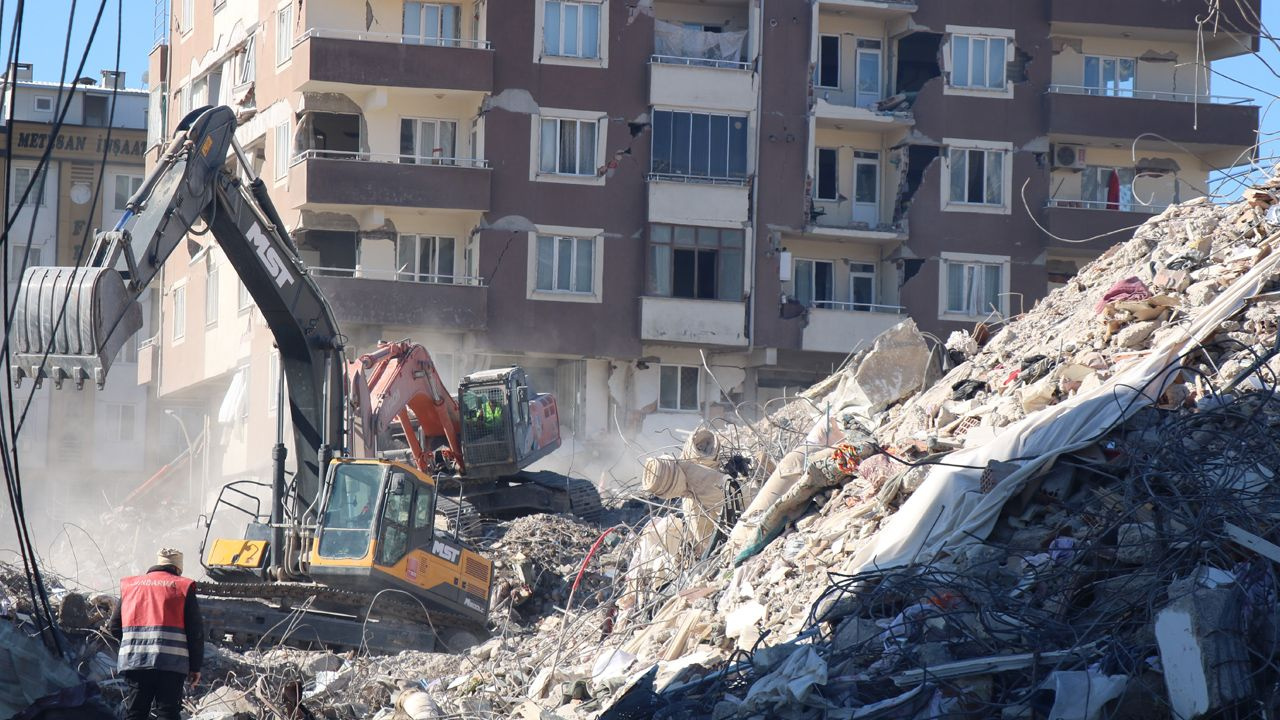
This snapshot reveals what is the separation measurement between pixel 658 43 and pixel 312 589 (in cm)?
2045

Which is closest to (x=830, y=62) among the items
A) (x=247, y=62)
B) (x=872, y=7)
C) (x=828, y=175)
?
(x=872, y=7)

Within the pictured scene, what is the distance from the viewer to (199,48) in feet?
127

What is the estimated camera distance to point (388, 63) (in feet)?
105

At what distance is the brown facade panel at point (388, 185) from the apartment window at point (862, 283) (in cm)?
881

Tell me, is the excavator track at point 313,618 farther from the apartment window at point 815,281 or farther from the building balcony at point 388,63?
the apartment window at point 815,281

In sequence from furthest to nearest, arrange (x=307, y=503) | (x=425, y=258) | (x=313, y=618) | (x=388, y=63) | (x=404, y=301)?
1. (x=425, y=258)
2. (x=388, y=63)
3. (x=404, y=301)
4. (x=307, y=503)
5. (x=313, y=618)

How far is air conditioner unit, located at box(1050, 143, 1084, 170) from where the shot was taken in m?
36.7

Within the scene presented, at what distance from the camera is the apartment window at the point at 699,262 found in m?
33.7

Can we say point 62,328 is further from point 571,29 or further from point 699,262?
point 571,29

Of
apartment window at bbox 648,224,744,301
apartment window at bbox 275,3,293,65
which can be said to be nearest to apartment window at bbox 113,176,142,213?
apartment window at bbox 275,3,293,65

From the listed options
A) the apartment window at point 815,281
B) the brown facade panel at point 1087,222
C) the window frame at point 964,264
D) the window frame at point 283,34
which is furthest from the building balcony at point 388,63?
the brown facade panel at point 1087,222

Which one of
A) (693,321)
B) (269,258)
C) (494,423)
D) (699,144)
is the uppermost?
(699,144)

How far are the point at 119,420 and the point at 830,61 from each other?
27360 mm

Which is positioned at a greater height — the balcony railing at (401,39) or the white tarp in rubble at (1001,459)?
the balcony railing at (401,39)
